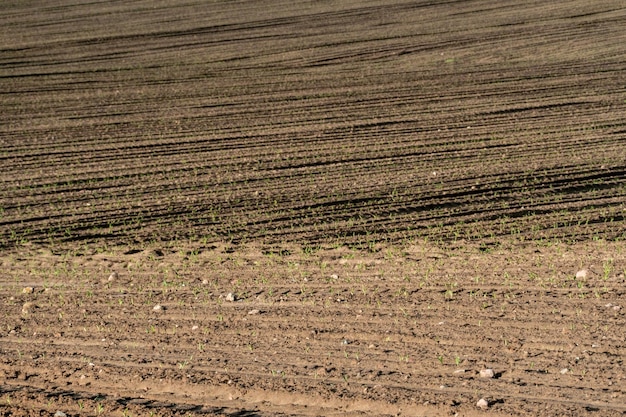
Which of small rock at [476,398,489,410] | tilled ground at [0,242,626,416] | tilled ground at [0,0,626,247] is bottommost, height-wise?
small rock at [476,398,489,410]

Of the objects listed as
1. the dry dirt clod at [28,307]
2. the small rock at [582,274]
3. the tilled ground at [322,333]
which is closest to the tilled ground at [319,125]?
the tilled ground at [322,333]

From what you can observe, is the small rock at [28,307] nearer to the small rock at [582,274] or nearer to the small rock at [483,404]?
the small rock at [483,404]

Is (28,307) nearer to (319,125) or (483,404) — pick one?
(483,404)

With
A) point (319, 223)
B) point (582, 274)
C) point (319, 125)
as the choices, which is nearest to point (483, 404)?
point (582, 274)

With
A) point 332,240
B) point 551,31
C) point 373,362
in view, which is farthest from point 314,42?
point 373,362

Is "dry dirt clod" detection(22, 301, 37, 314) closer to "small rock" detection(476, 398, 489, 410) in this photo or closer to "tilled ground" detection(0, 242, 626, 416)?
"tilled ground" detection(0, 242, 626, 416)

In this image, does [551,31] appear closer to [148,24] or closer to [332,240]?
[148,24]

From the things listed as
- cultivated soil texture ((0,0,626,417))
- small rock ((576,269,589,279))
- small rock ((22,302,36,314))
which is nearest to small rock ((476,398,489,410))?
cultivated soil texture ((0,0,626,417))

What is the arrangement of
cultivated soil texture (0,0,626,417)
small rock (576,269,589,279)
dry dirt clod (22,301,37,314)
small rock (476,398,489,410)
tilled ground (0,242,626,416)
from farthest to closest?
dry dirt clod (22,301,37,314) < small rock (576,269,589,279) < cultivated soil texture (0,0,626,417) < tilled ground (0,242,626,416) < small rock (476,398,489,410)
